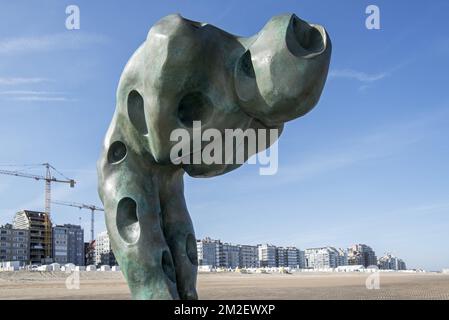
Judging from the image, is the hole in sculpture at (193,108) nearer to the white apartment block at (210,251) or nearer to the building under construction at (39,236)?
the building under construction at (39,236)

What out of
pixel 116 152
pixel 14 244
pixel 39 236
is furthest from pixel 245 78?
pixel 39 236

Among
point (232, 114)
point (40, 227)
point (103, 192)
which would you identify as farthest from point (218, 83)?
point (40, 227)

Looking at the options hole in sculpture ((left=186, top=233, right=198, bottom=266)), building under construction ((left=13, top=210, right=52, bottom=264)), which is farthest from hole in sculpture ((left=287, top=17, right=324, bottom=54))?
building under construction ((left=13, top=210, right=52, bottom=264))

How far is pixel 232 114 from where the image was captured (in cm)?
946

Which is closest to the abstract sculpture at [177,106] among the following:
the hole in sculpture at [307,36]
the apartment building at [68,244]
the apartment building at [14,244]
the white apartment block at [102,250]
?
the hole in sculpture at [307,36]

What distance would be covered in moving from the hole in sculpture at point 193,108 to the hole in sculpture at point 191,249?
9.00 feet

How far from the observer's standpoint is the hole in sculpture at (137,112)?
1017 cm

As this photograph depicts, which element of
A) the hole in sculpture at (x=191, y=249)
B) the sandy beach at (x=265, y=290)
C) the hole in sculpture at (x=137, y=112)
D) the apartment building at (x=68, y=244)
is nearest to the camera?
the hole in sculpture at (x=137, y=112)

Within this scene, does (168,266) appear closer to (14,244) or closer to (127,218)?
(127,218)

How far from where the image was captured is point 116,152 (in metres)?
10.7

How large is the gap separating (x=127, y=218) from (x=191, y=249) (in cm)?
158

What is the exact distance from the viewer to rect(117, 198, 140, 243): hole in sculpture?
10.2 meters

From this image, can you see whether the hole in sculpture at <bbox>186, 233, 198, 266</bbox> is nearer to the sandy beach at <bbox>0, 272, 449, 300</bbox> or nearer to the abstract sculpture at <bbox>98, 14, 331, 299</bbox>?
the abstract sculpture at <bbox>98, 14, 331, 299</bbox>
